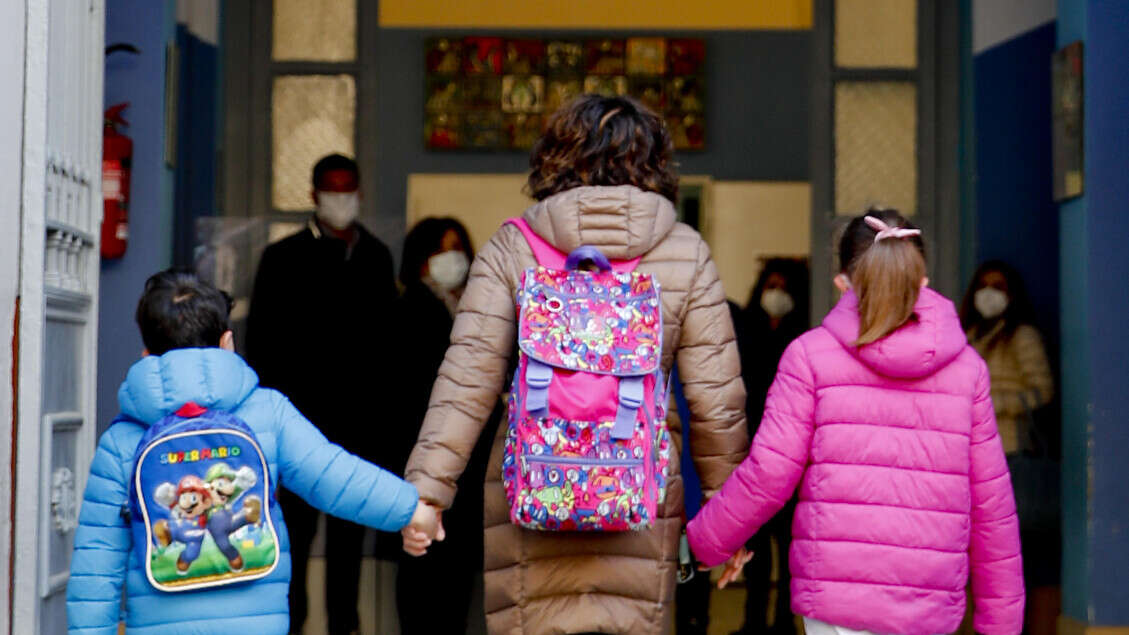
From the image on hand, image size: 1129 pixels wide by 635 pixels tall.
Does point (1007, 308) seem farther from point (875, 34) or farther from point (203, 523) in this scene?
point (203, 523)

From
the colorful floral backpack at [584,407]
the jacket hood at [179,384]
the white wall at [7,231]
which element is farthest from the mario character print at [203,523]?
the white wall at [7,231]

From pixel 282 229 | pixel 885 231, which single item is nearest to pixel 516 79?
pixel 282 229

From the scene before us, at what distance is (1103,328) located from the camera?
4.60m

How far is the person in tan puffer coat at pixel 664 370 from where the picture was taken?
315 cm

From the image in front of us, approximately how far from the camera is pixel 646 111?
3293 mm

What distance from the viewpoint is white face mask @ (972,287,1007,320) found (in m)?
5.84

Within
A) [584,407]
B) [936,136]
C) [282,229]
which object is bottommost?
[584,407]

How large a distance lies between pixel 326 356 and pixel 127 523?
229 cm

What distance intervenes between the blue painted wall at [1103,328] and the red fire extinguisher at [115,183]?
10.2 feet

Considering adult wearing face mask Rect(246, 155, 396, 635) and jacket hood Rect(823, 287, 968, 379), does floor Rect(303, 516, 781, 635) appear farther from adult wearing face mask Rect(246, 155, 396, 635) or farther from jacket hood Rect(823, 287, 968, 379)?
jacket hood Rect(823, 287, 968, 379)

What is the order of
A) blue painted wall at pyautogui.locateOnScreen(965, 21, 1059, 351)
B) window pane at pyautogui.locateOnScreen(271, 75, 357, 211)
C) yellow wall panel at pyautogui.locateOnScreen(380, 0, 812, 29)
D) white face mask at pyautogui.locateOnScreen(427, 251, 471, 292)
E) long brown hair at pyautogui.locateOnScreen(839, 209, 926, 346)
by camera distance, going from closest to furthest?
long brown hair at pyautogui.locateOnScreen(839, 209, 926, 346), white face mask at pyautogui.locateOnScreen(427, 251, 471, 292), blue painted wall at pyautogui.locateOnScreen(965, 21, 1059, 351), window pane at pyautogui.locateOnScreen(271, 75, 357, 211), yellow wall panel at pyautogui.locateOnScreen(380, 0, 812, 29)

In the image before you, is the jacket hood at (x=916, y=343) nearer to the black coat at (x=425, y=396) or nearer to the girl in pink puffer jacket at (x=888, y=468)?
the girl in pink puffer jacket at (x=888, y=468)

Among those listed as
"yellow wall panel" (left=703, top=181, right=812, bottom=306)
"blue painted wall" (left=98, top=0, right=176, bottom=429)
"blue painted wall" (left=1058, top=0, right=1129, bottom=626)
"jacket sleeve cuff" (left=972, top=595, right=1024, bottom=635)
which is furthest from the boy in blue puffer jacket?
"yellow wall panel" (left=703, top=181, right=812, bottom=306)

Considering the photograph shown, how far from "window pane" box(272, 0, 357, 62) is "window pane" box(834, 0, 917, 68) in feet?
7.33
